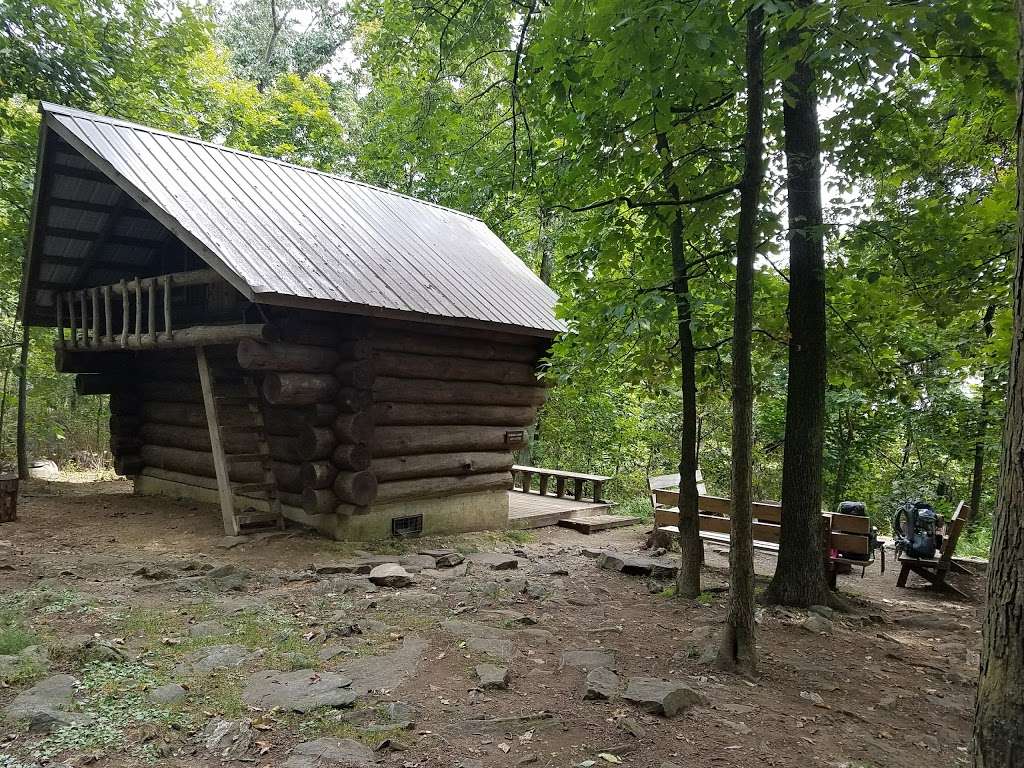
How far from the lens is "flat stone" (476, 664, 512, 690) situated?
4559mm

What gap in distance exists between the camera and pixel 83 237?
1074 cm

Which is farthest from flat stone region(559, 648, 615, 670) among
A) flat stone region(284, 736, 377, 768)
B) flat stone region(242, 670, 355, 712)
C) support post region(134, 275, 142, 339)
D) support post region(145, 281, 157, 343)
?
support post region(134, 275, 142, 339)

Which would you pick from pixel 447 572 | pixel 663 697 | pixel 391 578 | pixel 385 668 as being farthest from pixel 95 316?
pixel 663 697

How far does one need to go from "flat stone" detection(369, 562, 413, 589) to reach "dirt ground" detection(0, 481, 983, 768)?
116 mm

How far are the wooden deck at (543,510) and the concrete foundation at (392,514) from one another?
51cm

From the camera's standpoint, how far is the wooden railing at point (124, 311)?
9.01 meters

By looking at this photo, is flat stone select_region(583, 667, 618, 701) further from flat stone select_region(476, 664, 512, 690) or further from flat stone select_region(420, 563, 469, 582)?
flat stone select_region(420, 563, 469, 582)

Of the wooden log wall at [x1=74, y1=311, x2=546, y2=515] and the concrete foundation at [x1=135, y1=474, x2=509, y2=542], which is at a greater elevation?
the wooden log wall at [x1=74, y1=311, x2=546, y2=515]

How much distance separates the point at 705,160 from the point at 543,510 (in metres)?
7.22

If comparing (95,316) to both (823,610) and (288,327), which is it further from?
(823,610)

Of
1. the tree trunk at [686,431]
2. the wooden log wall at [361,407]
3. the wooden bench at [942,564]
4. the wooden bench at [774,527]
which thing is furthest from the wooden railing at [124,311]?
the wooden bench at [942,564]

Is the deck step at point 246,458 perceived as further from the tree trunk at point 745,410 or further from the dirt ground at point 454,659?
the tree trunk at point 745,410

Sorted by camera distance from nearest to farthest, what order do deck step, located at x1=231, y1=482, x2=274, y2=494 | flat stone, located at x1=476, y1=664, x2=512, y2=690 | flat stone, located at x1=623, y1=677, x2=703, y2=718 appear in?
flat stone, located at x1=623, y1=677, x2=703, y2=718 → flat stone, located at x1=476, y1=664, x2=512, y2=690 → deck step, located at x1=231, y1=482, x2=274, y2=494

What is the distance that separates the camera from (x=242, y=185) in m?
9.88
